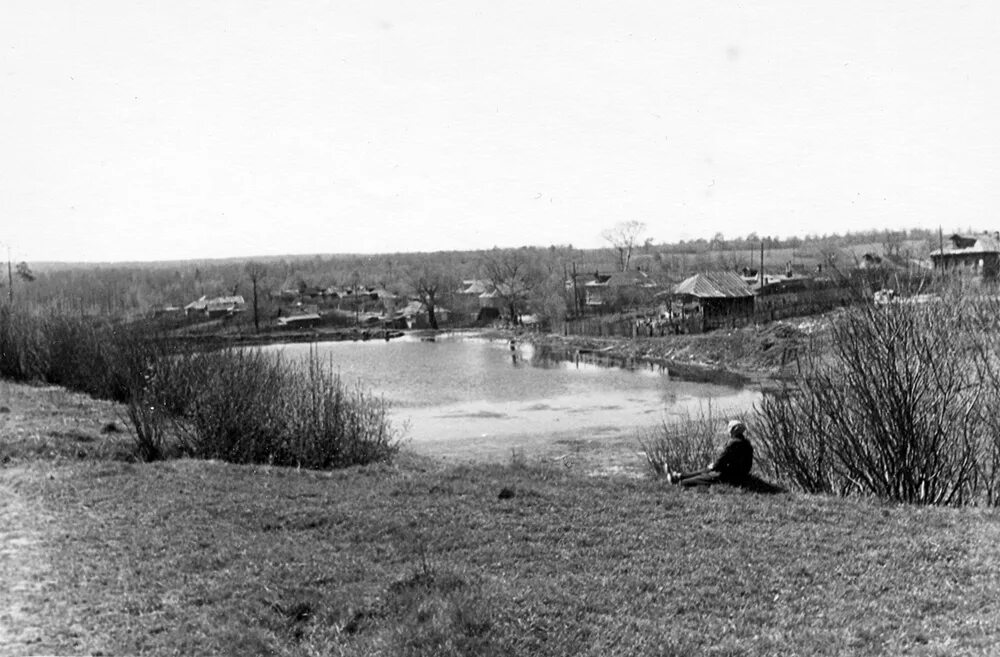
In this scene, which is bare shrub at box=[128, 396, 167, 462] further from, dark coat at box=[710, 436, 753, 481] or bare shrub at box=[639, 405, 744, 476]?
dark coat at box=[710, 436, 753, 481]

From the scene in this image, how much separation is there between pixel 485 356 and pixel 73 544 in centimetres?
5309

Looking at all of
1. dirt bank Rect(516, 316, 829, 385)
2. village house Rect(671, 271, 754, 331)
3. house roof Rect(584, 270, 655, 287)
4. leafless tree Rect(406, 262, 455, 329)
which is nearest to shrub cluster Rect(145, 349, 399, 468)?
dirt bank Rect(516, 316, 829, 385)

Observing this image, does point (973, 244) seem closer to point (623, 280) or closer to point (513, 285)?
point (623, 280)

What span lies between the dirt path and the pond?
46.5 ft

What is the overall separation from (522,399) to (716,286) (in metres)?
36.4

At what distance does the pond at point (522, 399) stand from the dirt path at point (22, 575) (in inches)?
559

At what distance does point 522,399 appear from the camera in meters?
41.1

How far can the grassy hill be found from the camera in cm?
843

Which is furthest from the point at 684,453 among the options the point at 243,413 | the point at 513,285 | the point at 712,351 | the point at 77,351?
the point at 513,285

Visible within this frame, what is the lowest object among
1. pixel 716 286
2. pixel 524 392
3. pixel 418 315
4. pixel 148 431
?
Result: pixel 524 392

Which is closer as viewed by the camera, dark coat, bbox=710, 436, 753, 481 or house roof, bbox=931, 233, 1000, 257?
dark coat, bbox=710, 436, 753, 481

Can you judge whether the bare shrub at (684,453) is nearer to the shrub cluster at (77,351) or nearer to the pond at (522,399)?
the pond at (522,399)

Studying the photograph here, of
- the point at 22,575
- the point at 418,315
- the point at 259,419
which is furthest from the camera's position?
the point at 418,315

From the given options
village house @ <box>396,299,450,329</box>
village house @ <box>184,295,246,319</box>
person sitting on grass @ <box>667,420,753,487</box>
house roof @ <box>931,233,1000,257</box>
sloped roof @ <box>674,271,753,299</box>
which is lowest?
village house @ <box>396,299,450,329</box>
